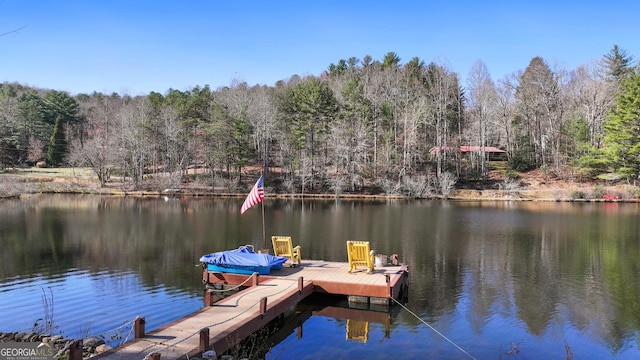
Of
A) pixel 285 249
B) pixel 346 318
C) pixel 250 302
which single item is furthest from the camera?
pixel 285 249

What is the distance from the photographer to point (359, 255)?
16.2 meters

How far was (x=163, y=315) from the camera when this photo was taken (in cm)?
1298

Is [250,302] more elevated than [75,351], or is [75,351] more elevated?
[75,351]

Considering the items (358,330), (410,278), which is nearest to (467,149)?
(410,278)

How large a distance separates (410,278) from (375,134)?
4927 cm

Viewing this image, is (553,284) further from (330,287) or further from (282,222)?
(282,222)

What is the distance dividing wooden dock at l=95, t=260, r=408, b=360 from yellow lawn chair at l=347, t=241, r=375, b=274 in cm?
30

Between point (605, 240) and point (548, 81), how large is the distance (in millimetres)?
48119

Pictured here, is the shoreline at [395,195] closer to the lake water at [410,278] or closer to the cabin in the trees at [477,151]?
the cabin in the trees at [477,151]

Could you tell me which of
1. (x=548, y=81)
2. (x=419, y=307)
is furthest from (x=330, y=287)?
(x=548, y=81)

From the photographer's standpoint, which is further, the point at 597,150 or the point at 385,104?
the point at 385,104

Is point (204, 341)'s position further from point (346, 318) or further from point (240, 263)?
point (240, 263)

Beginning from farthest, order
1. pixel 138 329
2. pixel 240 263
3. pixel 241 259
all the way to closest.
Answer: pixel 241 259 → pixel 240 263 → pixel 138 329

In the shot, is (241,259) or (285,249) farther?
(285,249)
